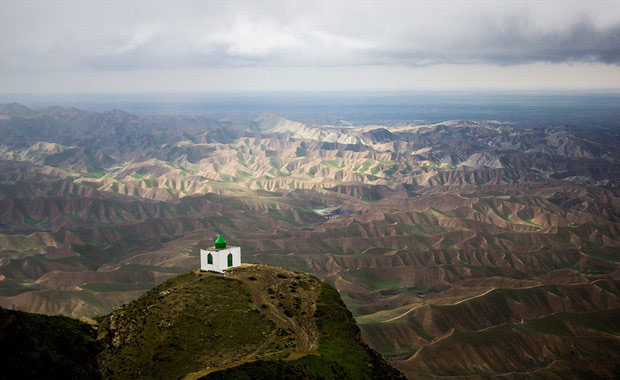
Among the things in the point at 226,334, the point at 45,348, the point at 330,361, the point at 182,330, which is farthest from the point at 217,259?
the point at 45,348

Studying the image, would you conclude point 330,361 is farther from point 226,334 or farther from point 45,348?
point 45,348

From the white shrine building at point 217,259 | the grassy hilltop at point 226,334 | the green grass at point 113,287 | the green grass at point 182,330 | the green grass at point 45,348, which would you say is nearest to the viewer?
the green grass at point 45,348

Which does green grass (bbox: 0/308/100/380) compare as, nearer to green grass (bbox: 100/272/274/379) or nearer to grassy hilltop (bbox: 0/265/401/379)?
grassy hilltop (bbox: 0/265/401/379)

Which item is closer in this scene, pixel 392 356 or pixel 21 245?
pixel 392 356

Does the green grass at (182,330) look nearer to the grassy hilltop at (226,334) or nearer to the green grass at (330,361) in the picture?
the grassy hilltop at (226,334)

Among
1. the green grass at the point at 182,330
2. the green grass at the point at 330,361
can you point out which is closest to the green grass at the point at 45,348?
the green grass at the point at 182,330

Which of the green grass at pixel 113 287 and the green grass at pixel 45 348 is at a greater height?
the green grass at pixel 45 348

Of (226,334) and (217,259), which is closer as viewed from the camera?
(226,334)

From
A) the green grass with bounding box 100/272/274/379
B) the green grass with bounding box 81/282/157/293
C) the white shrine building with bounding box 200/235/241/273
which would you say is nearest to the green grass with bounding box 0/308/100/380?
the green grass with bounding box 100/272/274/379

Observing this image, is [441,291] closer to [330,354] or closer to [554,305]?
[554,305]

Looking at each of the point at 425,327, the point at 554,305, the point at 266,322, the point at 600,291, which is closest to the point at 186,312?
the point at 266,322

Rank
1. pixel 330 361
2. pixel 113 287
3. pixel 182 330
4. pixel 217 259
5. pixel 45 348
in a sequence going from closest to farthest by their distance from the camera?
pixel 45 348
pixel 330 361
pixel 182 330
pixel 217 259
pixel 113 287
